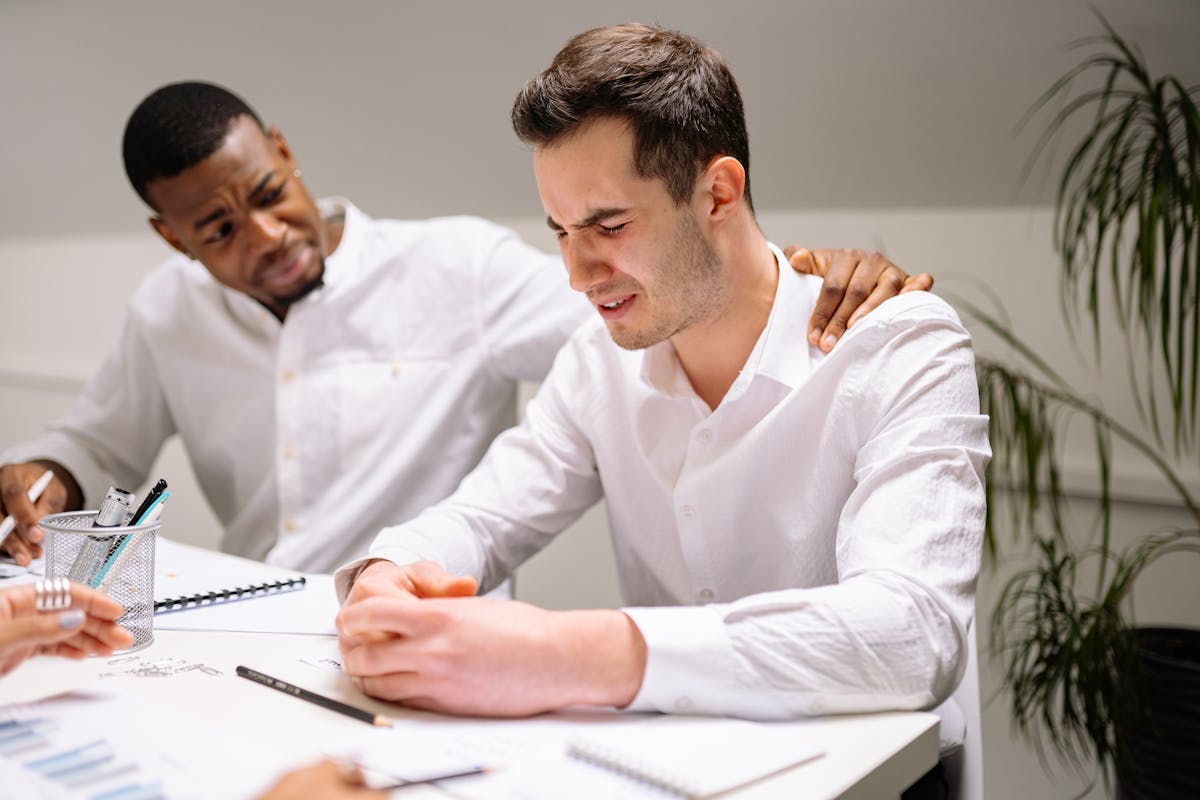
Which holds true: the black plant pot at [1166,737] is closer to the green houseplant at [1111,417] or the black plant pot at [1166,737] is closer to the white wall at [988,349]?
the green houseplant at [1111,417]

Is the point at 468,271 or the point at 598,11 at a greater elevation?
the point at 598,11

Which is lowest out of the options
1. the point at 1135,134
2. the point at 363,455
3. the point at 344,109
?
the point at 363,455

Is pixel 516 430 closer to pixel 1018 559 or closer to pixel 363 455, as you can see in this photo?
pixel 363 455

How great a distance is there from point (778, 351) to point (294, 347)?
106 cm

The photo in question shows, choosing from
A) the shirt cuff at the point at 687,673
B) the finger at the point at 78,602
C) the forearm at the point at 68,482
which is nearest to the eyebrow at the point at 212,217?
the forearm at the point at 68,482

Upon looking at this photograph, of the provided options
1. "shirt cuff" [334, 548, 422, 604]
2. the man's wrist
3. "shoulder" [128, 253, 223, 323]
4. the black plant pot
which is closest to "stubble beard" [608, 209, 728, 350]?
"shirt cuff" [334, 548, 422, 604]

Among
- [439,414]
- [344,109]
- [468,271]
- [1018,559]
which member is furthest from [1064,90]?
[344,109]

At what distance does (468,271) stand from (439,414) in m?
0.27

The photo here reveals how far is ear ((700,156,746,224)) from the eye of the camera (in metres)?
1.29

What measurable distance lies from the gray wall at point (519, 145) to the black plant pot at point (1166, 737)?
0.41m

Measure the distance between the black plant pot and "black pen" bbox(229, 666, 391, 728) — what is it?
1386mm

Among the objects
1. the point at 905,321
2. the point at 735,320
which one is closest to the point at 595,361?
the point at 735,320

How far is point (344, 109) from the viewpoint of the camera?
10.3 feet

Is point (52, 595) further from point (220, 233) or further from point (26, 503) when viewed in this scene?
point (220, 233)
